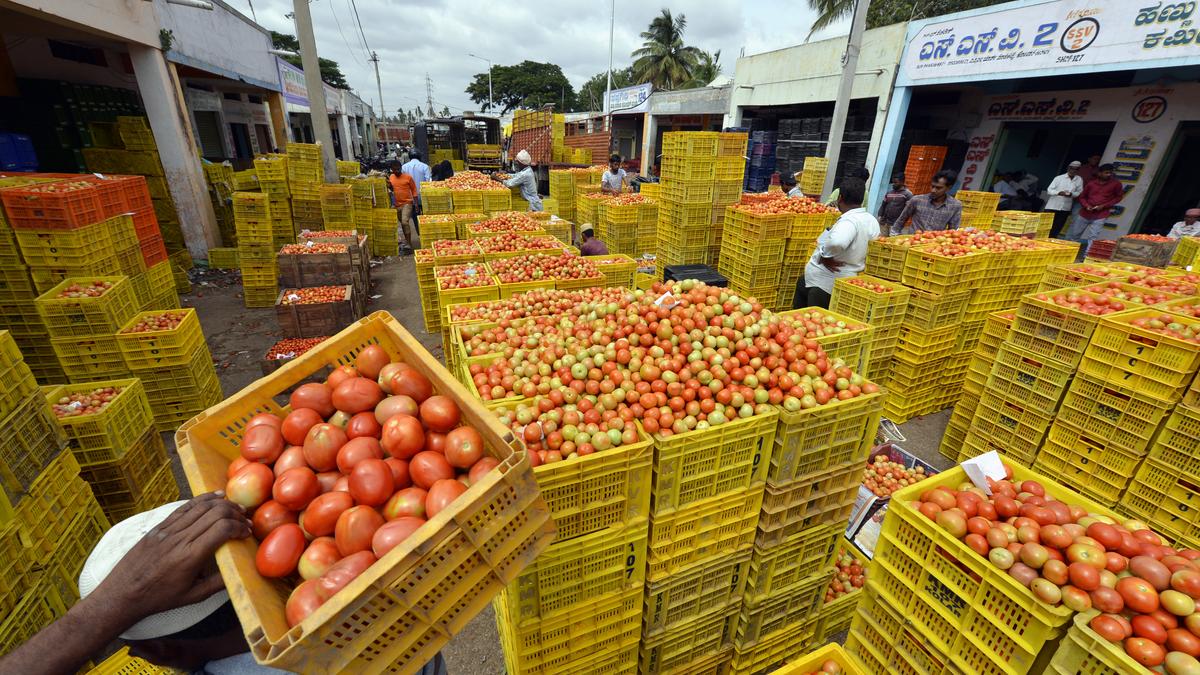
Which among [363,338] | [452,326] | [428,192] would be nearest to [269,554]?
[363,338]

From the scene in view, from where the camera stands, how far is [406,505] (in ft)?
5.89

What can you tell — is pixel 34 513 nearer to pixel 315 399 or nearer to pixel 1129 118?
pixel 315 399

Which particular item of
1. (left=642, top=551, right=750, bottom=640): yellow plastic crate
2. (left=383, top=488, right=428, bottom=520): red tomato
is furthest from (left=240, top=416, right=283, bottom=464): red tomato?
(left=642, top=551, right=750, bottom=640): yellow plastic crate

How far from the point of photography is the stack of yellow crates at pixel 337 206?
12.0 metres

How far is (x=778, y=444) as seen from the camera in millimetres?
2943

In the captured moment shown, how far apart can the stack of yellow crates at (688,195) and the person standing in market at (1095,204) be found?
29.8ft

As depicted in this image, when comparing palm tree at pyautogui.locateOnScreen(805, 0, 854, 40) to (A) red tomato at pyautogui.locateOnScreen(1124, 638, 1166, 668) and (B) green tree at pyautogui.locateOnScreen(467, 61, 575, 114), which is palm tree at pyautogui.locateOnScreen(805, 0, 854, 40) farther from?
(B) green tree at pyautogui.locateOnScreen(467, 61, 575, 114)

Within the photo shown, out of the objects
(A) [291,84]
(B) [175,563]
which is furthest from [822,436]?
(A) [291,84]

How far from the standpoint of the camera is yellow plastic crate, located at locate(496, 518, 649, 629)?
8.43 ft

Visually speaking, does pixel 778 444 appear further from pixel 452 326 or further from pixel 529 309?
pixel 452 326

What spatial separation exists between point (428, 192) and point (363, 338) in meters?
10.5

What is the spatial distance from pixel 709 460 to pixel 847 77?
13804mm

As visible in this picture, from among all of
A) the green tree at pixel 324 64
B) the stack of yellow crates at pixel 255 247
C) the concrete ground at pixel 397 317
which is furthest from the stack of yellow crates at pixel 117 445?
the green tree at pixel 324 64

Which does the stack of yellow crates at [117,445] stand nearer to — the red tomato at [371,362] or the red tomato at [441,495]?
the red tomato at [371,362]
